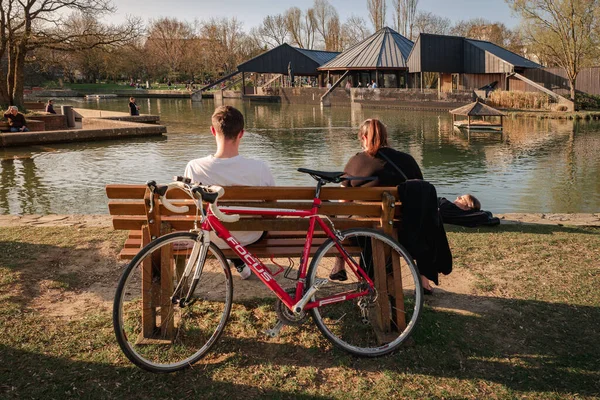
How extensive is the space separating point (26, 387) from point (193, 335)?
0.97 meters

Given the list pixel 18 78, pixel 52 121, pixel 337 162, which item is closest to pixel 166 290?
pixel 337 162

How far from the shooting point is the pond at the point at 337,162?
10.8 meters

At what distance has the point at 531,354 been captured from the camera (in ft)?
11.0

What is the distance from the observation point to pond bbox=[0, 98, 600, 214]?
10.8 meters

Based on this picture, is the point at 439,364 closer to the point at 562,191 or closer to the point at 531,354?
the point at 531,354

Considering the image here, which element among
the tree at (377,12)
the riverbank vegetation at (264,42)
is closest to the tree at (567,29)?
the riverbank vegetation at (264,42)

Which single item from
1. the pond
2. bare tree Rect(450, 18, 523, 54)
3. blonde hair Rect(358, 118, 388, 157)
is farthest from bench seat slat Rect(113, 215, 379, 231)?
bare tree Rect(450, 18, 523, 54)

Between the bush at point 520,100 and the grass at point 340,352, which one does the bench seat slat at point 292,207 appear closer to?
the grass at point 340,352

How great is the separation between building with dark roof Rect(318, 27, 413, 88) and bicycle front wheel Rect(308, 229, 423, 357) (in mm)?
46258

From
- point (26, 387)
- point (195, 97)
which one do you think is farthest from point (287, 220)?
point (195, 97)

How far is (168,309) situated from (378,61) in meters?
47.8

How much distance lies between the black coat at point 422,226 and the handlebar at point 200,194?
44.5 inches

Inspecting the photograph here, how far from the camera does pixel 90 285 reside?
179 inches

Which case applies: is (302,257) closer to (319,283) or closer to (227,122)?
(319,283)
